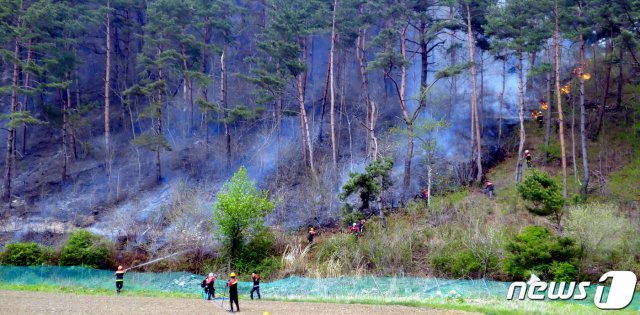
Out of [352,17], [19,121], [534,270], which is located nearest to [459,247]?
[534,270]

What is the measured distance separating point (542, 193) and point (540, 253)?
2.90m

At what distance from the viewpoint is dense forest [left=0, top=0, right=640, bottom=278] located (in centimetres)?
3158

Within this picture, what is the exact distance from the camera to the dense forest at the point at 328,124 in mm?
31578

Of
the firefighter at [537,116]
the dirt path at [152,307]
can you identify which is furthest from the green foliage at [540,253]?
the firefighter at [537,116]

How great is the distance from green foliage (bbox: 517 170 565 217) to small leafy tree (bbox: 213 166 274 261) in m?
13.3

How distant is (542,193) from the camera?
2556cm

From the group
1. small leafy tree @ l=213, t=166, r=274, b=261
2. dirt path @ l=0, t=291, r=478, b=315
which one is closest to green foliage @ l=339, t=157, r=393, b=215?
small leafy tree @ l=213, t=166, r=274, b=261

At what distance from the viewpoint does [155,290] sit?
87.1ft

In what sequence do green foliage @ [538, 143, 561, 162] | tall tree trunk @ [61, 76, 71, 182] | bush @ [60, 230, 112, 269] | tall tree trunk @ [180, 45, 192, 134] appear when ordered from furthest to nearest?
tall tree trunk @ [180, 45, 192, 134] → tall tree trunk @ [61, 76, 71, 182] → green foliage @ [538, 143, 561, 162] → bush @ [60, 230, 112, 269]

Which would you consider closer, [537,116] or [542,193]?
[542,193]

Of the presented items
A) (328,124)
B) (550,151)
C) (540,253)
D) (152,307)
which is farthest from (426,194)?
(152,307)

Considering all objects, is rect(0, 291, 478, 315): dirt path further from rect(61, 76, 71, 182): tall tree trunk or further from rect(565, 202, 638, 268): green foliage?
rect(61, 76, 71, 182): tall tree trunk

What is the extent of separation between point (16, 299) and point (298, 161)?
2237 cm

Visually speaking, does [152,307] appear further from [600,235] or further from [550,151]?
[550,151]
